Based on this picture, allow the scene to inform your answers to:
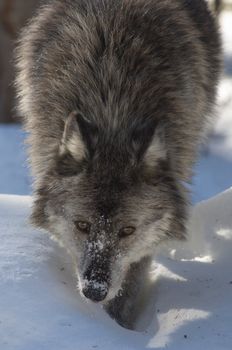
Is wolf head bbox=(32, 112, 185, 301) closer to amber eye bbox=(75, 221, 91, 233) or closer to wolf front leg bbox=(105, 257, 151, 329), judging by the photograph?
amber eye bbox=(75, 221, 91, 233)

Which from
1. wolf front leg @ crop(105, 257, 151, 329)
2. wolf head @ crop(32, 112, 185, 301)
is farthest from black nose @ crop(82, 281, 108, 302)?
wolf front leg @ crop(105, 257, 151, 329)

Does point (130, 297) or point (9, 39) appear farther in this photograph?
point (9, 39)

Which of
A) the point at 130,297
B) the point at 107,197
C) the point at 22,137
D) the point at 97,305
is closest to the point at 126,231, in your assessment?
the point at 107,197

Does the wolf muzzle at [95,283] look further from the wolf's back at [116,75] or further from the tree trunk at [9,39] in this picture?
the tree trunk at [9,39]

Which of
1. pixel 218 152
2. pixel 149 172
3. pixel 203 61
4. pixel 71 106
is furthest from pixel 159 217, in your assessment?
pixel 218 152

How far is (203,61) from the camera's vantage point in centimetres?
608

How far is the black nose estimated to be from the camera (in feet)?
14.2

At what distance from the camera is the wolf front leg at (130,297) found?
5.09m

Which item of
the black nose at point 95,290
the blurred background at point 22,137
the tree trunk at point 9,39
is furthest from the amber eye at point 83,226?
the tree trunk at point 9,39

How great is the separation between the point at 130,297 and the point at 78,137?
4.34 ft

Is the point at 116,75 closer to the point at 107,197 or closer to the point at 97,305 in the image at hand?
the point at 107,197

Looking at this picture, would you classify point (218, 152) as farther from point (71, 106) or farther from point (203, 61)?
point (71, 106)

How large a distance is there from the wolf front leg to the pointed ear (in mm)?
964

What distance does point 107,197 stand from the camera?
14.7 ft
